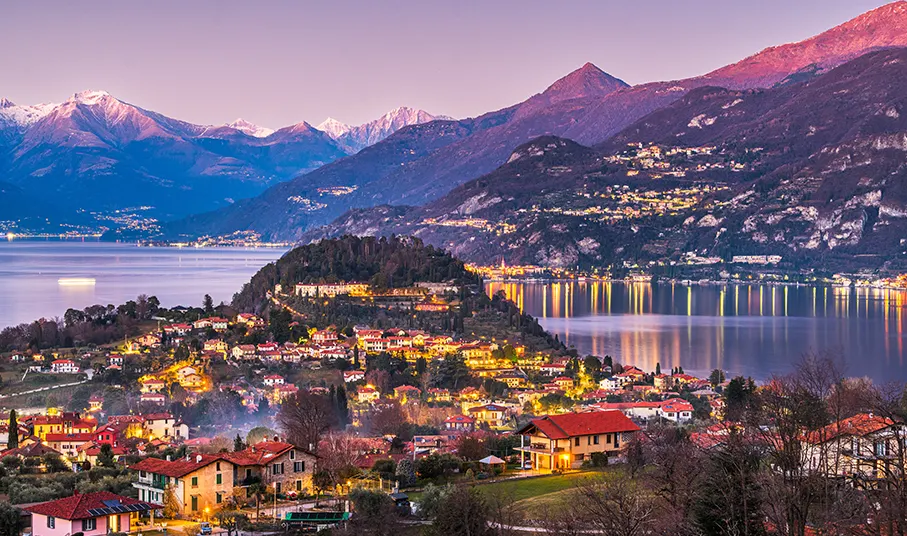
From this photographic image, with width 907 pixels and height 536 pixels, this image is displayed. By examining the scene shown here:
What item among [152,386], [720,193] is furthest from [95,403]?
[720,193]

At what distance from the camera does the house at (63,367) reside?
46594mm

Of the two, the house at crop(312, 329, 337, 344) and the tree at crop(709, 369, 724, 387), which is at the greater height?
the house at crop(312, 329, 337, 344)

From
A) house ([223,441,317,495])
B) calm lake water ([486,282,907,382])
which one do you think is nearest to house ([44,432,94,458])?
house ([223,441,317,495])

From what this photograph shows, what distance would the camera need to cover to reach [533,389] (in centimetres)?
4512

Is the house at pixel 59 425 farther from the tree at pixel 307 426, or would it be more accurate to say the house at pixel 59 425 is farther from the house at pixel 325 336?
the house at pixel 325 336

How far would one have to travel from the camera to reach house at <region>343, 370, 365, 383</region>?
155 ft

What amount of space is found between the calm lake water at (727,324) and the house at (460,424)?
1864 cm

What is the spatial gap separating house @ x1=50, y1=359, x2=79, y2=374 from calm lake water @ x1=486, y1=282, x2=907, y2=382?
24.3m

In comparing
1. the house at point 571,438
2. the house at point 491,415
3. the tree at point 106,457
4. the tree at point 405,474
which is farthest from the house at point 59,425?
the house at point 571,438

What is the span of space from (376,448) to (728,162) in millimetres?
149607

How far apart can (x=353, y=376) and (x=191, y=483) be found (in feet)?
90.3

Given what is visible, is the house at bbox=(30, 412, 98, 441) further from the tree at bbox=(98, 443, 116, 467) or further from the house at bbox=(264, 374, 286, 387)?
the house at bbox=(264, 374, 286, 387)

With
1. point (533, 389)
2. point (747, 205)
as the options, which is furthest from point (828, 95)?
point (533, 389)

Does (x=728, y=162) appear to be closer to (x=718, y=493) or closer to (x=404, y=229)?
(x=404, y=229)
